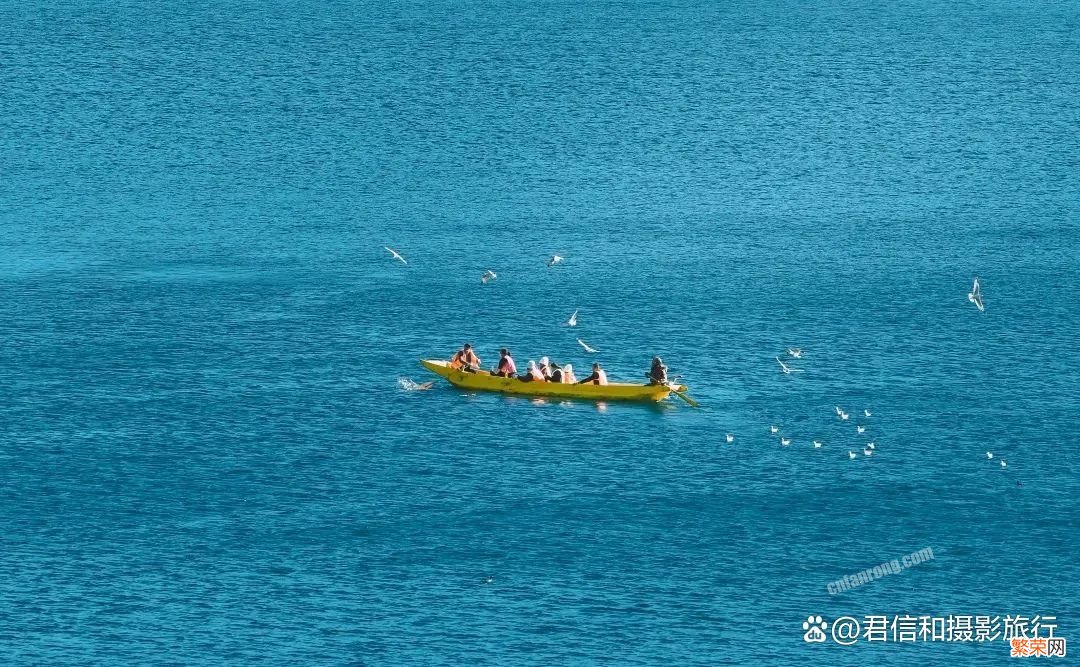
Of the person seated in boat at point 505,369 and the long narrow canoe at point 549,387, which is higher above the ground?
the person seated in boat at point 505,369

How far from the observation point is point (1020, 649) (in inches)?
4764

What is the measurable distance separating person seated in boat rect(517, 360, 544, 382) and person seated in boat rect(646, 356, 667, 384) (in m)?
7.63

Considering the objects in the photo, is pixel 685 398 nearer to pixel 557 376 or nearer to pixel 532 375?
pixel 557 376

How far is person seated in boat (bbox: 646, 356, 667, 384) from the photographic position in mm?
154375

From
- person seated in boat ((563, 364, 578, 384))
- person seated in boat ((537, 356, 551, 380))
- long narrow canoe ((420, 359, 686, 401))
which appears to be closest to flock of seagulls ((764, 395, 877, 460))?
long narrow canoe ((420, 359, 686, 401))

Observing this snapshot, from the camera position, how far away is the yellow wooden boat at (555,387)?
154 metres

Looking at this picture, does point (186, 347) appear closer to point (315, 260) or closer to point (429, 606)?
point (315, 260)

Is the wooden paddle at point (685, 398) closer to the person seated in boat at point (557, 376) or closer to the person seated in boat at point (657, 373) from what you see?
the person seated in boat at point (657, 373)

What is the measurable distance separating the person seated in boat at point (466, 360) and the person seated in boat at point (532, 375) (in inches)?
152

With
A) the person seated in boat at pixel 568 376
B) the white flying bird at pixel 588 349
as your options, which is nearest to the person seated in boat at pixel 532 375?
the person seated in boat at pixel 568 376

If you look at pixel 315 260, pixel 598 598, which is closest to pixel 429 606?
pixel 598 598

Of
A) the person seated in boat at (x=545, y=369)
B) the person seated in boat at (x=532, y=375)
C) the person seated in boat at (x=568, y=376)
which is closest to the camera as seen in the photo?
the person seated in boat at (x=568, y=376)

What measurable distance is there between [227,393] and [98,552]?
94.0 feet

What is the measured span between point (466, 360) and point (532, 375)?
570cm
